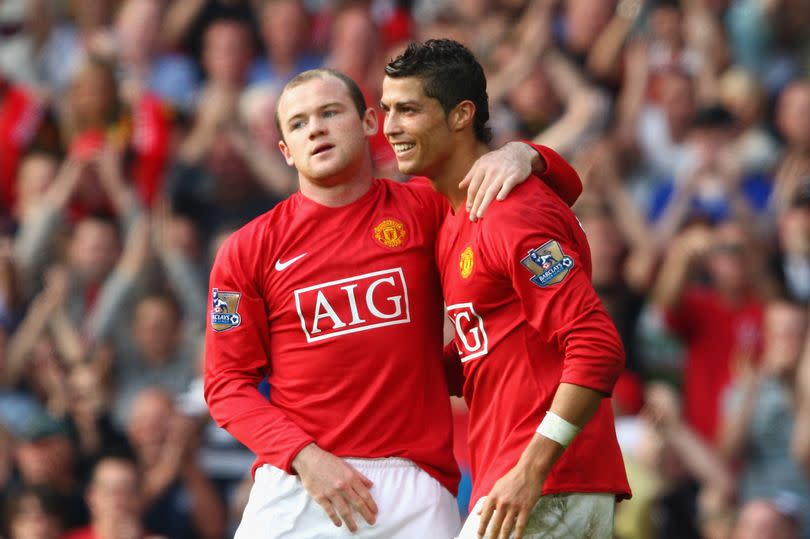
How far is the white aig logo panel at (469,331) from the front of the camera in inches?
188

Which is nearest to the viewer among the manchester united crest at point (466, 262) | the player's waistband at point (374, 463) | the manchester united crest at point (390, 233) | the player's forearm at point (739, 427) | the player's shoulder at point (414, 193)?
the manchester united crest at point (466, 262)

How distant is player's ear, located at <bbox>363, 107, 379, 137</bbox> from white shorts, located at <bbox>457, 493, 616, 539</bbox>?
1.44 meters

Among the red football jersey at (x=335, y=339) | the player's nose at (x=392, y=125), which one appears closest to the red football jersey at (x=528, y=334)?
the red football jersey at (x=335, y=339)

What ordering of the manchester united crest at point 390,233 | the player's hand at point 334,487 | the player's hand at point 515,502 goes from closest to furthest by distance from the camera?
the player's hand at point 515,502 → the player's hand at point 334,487 → the manchester united crest at point 390,233

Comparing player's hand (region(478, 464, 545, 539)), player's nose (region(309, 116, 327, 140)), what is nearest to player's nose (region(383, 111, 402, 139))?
player's nose (region(309, 116, 327, 140))

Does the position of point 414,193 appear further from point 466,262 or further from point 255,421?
point 255,421

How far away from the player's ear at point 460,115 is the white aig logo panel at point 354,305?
0.58 m

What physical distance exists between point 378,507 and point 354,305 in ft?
2.25

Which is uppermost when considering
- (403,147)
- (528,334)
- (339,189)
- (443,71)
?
(443,71)

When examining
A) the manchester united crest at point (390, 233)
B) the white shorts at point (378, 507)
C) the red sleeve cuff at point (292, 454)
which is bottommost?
the white shorts at point (378, 507)

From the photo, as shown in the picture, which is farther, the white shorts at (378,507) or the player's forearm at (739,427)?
the player's forearm at (739,427)

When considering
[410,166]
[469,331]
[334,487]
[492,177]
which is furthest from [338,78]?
[334,487]

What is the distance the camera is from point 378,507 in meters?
4.98

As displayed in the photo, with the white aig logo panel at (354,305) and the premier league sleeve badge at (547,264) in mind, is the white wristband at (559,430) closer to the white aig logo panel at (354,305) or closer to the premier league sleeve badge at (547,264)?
the premier league sleeve badge at (547,264)
